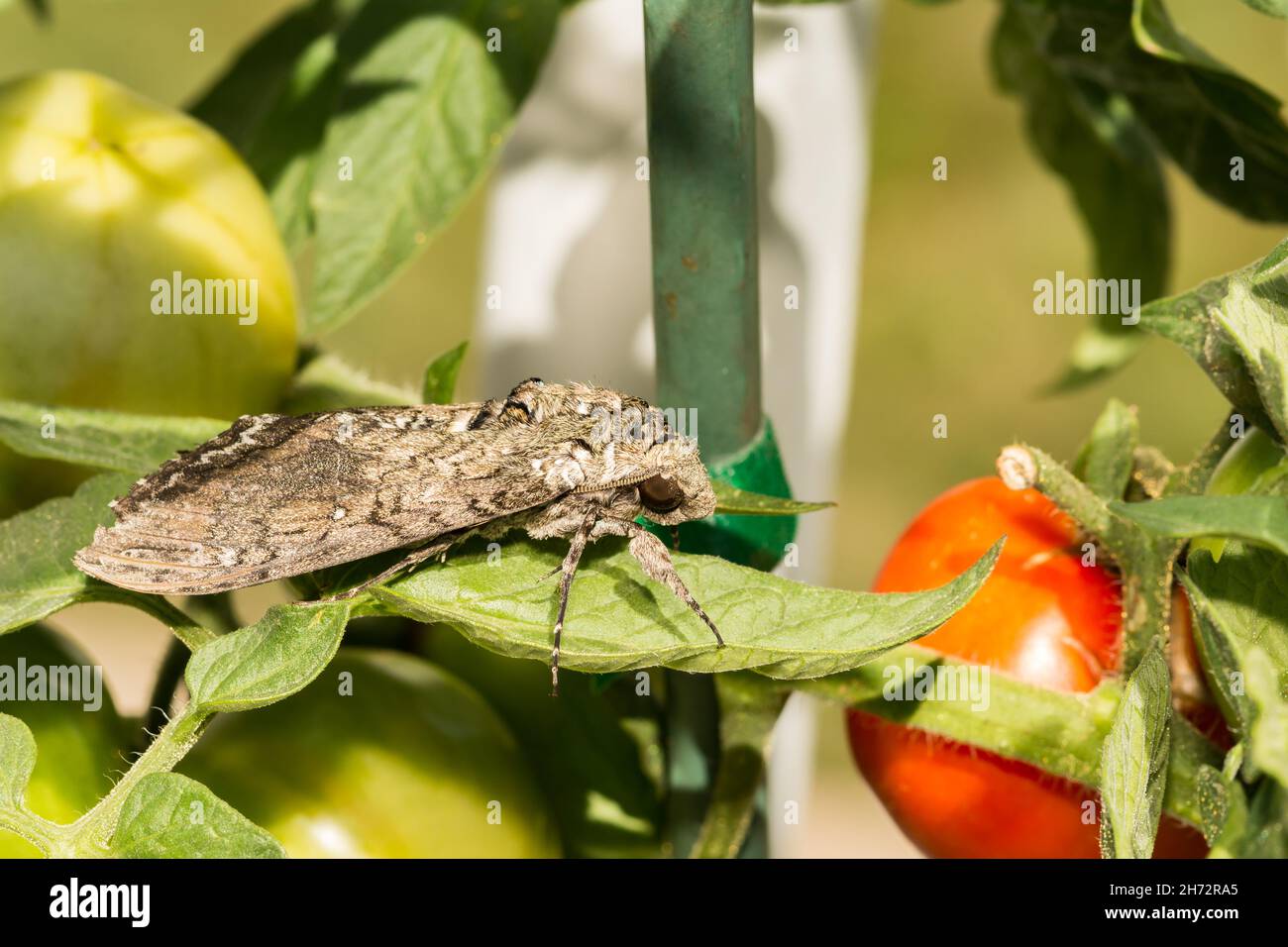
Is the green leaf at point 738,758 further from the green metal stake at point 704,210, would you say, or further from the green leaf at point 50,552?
the green leaf at point 50,552

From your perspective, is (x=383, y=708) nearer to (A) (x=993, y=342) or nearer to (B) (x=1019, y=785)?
(B) (x=1019, y=785)

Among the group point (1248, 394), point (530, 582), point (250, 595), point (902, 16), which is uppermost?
point (902, 16)

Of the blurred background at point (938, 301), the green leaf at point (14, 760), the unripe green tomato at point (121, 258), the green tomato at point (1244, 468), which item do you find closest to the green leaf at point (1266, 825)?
the green tomato at point (1244, 468)

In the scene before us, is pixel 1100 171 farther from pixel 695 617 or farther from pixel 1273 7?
pixel 695 617

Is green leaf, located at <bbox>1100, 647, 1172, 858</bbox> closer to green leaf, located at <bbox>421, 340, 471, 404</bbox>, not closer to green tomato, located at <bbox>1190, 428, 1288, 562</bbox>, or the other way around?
green tomato, located at <bbox>1190, 428, 1288, 562</bbox>

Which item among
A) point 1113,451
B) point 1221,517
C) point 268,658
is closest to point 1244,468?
point 1113,451
